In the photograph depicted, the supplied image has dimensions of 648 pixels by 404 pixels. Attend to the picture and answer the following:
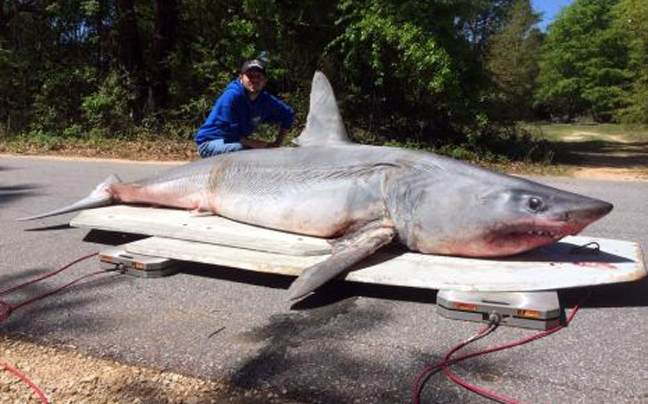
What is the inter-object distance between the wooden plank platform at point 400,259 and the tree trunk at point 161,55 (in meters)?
14.8

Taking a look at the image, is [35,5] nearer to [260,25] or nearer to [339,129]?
[260,25]

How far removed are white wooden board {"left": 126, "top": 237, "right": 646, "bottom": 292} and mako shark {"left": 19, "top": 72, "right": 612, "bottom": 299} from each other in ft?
0.41

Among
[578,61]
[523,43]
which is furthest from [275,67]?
[578,61]

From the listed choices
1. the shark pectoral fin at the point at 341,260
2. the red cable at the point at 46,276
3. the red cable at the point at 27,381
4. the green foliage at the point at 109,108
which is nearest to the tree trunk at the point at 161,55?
the green foliage at the point at 109,108

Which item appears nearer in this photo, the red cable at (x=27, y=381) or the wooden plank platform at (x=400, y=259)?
the red cable at (x=27, y=381)

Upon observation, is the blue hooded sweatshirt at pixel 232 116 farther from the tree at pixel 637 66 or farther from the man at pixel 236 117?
the tree at pixel 637 66

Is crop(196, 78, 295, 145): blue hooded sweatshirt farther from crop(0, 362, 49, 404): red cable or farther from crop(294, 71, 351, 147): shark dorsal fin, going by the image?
crop(0, 362, 49, 404): red cable

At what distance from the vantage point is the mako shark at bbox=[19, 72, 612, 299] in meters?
3.88

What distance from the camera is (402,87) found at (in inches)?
670

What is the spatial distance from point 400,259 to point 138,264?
1.87 meters

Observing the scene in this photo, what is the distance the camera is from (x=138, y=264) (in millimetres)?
4594

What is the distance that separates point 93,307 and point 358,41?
1280 centimetres

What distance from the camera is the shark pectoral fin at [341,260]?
12.3 ft

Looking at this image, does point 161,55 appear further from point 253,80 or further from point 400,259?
point 400,259
